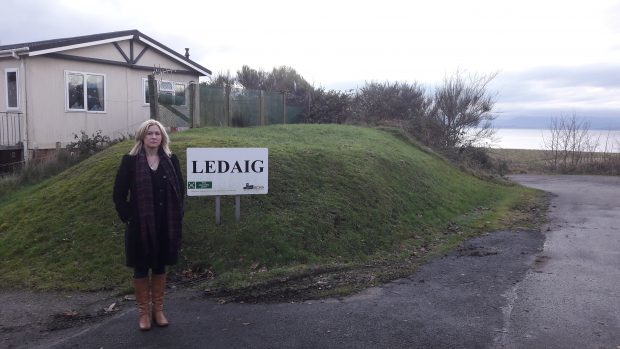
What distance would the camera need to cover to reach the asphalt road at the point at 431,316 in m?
5.24

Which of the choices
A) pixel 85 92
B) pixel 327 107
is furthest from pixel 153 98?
pixel 327 107

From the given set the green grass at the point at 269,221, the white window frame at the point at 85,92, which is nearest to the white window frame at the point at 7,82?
the white window frame at the point at 85,92

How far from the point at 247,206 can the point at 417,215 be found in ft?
12.5

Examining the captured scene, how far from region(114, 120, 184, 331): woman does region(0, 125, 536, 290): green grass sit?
5.39 ft

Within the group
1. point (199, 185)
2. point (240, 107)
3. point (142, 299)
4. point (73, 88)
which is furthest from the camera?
point (240, 107)

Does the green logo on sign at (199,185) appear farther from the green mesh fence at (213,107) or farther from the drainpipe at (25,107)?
the drainpipe at (25,107)

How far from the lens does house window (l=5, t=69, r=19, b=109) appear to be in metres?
17.3

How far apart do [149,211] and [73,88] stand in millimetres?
14466

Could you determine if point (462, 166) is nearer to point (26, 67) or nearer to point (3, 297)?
point (26, 67)

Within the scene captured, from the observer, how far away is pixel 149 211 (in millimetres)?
5465

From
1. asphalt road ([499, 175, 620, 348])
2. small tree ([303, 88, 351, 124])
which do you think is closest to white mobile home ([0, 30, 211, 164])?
small tree ([303, 88, 351, 124])

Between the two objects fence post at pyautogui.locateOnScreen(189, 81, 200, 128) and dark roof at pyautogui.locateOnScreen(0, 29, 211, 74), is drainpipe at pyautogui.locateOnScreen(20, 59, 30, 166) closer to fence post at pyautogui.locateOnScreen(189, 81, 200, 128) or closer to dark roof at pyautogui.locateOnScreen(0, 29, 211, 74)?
dark roof at pyautogui.locateOnScreen(0, 29, 211, 74)

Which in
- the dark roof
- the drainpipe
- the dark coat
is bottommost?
the dark coat

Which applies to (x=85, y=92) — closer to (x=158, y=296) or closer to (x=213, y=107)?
(x=213, y=107)
